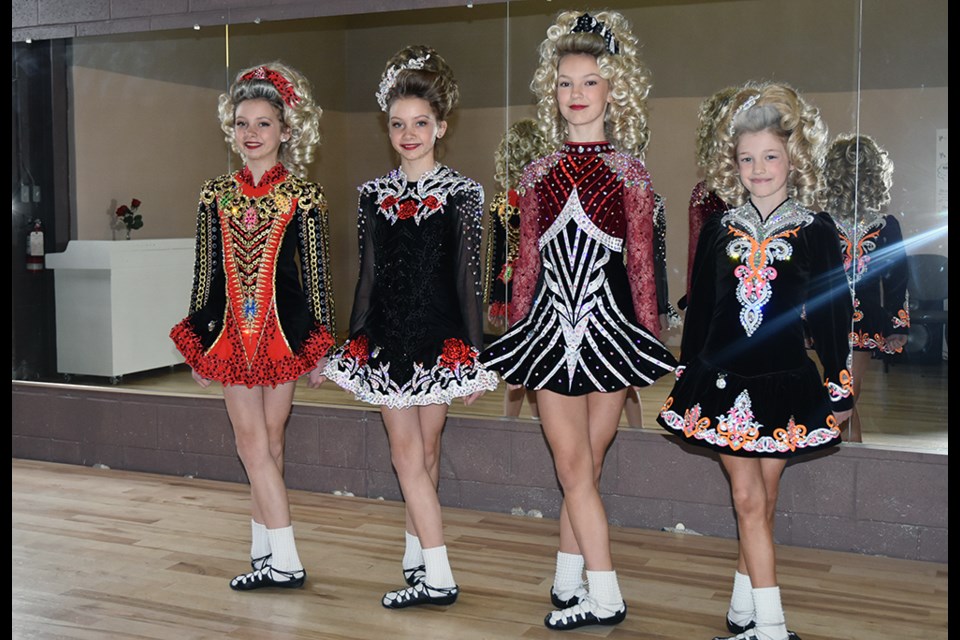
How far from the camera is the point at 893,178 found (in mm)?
3457

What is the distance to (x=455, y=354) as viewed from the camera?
2.96 meters

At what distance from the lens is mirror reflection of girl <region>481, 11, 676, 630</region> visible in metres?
2.79

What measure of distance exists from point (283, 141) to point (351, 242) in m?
0.86

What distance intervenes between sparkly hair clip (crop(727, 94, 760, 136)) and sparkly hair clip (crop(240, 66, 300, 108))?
1345mm

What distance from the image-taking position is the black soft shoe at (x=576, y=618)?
9.36 feet

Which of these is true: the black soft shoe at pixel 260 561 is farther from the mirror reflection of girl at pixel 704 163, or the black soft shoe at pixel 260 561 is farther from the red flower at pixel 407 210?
the mirror reflection of girl at pixel 704 163

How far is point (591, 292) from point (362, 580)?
1230 mm

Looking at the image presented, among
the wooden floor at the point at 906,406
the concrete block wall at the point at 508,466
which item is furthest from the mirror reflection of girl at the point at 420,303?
the wooden floor at the point at 906,406

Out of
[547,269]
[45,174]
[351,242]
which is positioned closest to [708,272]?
[547,269]

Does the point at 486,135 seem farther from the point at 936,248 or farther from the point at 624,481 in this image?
the point at 936,248

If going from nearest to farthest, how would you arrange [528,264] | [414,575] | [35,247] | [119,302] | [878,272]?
[528,264] < [414,575] < [878,272] < [119,302] < [35,247]

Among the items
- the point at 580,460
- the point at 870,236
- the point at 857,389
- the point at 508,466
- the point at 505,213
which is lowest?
the point at 508,466

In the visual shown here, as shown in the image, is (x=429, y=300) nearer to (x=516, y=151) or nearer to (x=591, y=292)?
(x=591, y=292)

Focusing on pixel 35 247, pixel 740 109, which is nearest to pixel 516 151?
pixel 740 109
